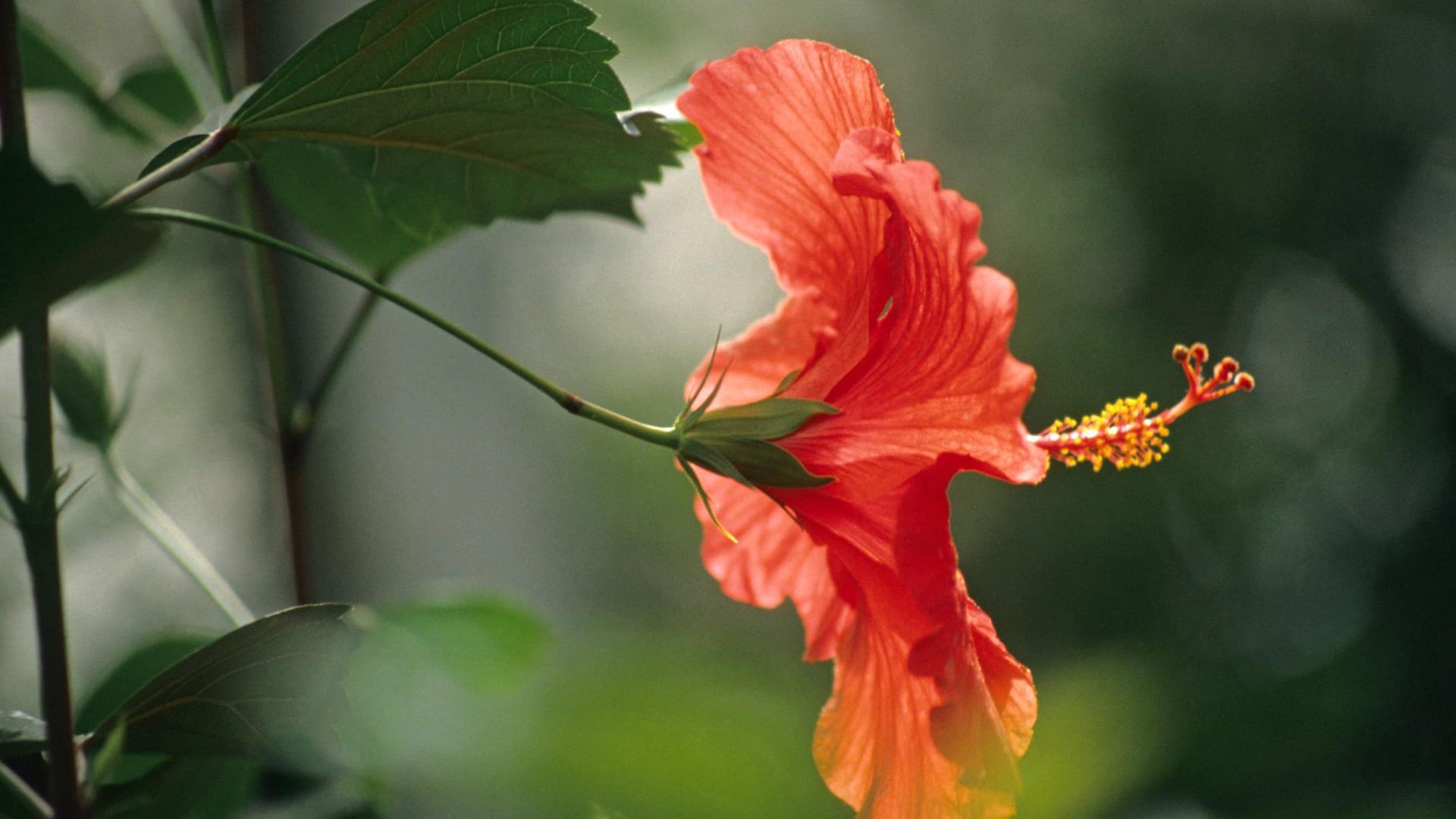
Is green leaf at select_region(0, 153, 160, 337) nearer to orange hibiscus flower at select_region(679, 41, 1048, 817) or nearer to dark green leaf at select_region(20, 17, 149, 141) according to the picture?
orange hibiscus flower at select_region(679, 41, 1048, 817)

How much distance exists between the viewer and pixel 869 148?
572 mm

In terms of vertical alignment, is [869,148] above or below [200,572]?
above

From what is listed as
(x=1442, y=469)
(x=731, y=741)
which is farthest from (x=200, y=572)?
(x=1442, y=469)

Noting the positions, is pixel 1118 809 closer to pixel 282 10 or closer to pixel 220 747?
pixel 220 747

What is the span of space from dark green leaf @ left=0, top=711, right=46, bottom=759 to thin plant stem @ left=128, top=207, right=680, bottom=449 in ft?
0.80

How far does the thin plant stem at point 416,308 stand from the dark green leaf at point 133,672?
0.40 m

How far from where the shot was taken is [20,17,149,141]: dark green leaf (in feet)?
2.90

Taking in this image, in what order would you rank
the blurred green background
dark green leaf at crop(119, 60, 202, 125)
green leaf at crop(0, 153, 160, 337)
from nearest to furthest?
green leaf at crop(0, 153, 160, 337) < dark green leaf at crop(119, 60, 202, 125) < the blurred green background

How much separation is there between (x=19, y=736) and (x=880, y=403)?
46cm

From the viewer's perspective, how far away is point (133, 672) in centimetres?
81

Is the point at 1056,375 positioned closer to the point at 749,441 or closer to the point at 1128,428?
the point at 1128,428

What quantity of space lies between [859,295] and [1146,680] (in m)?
0.68

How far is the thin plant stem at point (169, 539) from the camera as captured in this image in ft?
2.71

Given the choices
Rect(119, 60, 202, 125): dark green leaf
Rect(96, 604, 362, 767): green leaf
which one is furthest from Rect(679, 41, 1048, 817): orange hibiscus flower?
Rect(119, 60, 202, 125): dark green leaf
